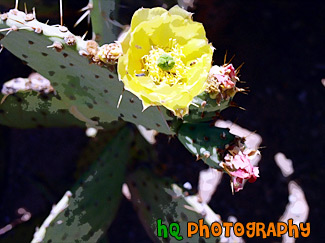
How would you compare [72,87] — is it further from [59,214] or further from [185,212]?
[185,212]

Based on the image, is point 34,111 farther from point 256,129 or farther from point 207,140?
point 256,129

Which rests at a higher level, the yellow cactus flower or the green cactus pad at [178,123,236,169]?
the yellow cactus flower

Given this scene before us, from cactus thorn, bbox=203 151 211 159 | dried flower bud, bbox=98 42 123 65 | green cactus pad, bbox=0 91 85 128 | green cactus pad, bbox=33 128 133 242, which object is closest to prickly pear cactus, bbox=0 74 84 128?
green cactus pad, bbox=0 91 85 128

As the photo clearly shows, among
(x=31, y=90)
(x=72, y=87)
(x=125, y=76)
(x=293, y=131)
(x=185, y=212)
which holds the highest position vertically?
(x=125, y=76)

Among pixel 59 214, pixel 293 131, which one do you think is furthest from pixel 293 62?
pixel 59 214

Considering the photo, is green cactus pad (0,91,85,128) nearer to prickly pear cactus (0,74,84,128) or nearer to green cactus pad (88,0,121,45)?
prickly pear cactus (0,74,84,128)

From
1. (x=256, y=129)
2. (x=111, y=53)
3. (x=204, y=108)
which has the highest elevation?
(x=111, y=53)

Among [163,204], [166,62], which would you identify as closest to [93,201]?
[163,204]
